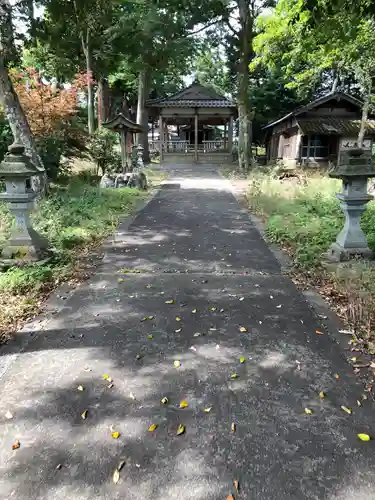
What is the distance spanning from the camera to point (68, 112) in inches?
428

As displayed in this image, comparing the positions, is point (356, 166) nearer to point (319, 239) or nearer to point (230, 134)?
point (319, 239)

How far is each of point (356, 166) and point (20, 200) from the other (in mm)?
4481

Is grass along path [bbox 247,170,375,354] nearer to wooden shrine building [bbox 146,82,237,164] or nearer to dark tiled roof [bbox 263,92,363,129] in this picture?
dark tiled roof [bbox 263,92,363,129]

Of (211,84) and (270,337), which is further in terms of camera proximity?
(211,84)

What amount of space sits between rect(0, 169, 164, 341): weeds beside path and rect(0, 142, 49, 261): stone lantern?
0.32 meters

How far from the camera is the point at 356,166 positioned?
468cm

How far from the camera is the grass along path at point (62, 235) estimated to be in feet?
13.2

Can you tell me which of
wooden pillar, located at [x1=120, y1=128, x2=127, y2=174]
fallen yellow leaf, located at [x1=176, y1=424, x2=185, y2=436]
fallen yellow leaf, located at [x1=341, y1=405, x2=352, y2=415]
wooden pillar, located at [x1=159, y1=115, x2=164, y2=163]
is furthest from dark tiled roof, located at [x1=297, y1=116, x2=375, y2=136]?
fallen yellow leaf, located at [x1=176, y1=424, x2=185, y2=436]

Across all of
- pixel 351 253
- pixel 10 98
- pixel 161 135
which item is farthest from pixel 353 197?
pixel 161 135

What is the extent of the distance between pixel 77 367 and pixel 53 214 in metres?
5.10

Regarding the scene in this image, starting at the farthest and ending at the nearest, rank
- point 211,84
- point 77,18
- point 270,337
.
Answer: point 211,84 → point 77,18 → point 270,337

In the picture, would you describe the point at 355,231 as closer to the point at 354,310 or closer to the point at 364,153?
the point at 364,153

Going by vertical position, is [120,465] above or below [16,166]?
below

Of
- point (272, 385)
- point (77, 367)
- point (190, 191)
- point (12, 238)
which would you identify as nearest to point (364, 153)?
point (272, 385)
